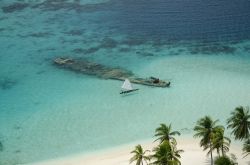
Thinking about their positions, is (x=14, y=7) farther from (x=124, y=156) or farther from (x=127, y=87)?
(x=124, y=156)

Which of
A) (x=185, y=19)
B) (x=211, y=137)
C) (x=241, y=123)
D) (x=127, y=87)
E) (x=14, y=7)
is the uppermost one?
(x=14, y=7)

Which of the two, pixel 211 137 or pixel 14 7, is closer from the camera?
pixel 211 137

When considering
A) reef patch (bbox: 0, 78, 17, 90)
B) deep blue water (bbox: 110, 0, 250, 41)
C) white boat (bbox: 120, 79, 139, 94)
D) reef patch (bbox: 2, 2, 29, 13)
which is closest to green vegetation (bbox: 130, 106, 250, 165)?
white boat (bbox: 120, 79, 139, 94)

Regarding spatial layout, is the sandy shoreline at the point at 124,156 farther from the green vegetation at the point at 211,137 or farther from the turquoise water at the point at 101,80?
the green vegetation at the point at 211,137

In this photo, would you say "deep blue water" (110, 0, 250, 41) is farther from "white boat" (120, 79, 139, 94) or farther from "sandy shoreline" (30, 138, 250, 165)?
"sandy shoreline" (30, 138, 250, 165)

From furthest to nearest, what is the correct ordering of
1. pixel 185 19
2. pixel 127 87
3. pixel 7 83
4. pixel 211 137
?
1. pixel 185 19
2. pixel 7 83
3. pixel 127 87
4. pixel 211 137

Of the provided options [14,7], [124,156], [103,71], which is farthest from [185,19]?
[124,156]
